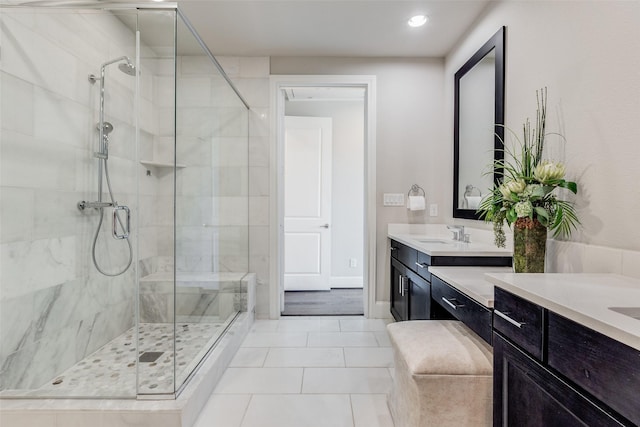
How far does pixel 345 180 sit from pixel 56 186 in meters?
3.26

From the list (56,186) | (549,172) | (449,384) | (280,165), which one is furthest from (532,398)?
(280,165)

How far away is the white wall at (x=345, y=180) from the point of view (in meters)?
4.50

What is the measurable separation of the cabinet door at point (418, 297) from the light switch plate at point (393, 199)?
2.90 ft

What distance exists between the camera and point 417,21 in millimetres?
2578

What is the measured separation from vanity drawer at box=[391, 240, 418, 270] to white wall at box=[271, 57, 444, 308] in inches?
8.1

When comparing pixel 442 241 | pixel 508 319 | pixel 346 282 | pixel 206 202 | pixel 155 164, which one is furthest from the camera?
pixel 346 282

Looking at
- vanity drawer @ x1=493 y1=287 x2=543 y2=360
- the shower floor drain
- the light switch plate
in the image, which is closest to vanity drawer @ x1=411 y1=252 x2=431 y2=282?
vanity drawer @ x1=493 y1=287 x2=543 y2=360

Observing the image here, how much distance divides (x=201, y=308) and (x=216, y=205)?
0.82 metres

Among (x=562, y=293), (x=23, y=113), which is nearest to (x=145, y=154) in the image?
(x=23, y=113)

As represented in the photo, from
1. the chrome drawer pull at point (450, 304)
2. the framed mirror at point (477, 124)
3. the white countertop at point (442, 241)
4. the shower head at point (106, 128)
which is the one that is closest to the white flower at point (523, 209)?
the chrome drawer pull at point (450, 304)

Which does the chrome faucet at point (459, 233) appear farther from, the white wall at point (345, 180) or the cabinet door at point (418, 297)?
the white wall at point (345, 180)

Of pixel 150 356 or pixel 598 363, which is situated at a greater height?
pixel 598 363

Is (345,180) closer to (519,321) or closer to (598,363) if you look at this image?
(519,321)

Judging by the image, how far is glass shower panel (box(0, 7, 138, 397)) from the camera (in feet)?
5.53
